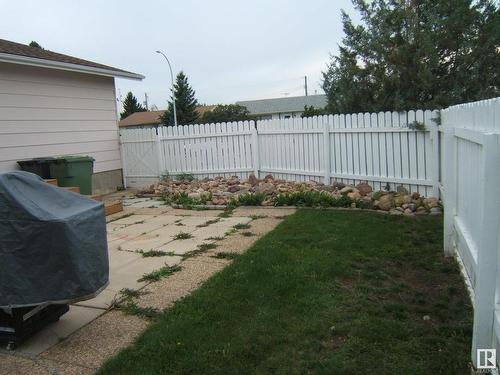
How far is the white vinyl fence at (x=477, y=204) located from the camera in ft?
8.21

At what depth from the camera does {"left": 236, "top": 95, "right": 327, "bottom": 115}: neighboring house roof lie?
177 ft

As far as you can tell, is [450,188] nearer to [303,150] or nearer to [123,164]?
[303,150]

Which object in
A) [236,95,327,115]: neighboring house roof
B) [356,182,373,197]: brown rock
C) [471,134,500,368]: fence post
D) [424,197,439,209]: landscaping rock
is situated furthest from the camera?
[236,95,327,115]: neighboring house roof

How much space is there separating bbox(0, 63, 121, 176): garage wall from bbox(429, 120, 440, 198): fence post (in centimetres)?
831

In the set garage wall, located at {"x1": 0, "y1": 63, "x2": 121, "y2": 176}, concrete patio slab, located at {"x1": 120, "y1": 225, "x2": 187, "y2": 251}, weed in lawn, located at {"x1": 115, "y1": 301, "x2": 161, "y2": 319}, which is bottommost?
weed in lawn, located at {"x1": 115, "y1": 301, "x2": 161, "y2": 319}

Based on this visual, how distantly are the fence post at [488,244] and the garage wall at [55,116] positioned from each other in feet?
30.7

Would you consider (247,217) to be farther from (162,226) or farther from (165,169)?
(165,169)

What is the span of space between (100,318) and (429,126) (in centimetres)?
639

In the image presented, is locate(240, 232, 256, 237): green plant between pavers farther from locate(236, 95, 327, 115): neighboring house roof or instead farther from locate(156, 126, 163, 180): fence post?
locate(236, 95, 327, 115): neighboring house roof

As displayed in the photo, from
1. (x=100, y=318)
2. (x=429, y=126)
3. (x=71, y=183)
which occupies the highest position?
(x=429, y=126)

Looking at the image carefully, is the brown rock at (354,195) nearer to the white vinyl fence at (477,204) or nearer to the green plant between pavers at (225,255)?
the white vinyl fence at (477,204)

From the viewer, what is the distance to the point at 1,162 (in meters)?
9.30

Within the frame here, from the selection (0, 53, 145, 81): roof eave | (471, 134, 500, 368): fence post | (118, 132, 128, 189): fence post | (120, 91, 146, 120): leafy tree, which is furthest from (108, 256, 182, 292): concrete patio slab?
(120, 91, 146, 120): leafy tree

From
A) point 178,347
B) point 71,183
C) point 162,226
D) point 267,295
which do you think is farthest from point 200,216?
point 178,347
